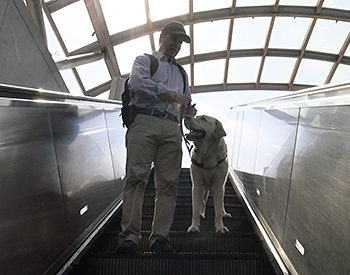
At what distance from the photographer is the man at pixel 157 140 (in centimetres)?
346

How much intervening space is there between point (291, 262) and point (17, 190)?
2124mm

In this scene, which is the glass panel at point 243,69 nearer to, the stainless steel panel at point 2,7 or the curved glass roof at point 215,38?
the curved glass roof at point 215,38

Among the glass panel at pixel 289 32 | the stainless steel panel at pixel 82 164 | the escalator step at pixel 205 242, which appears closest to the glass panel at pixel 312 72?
the glass panel at pixel 289 32

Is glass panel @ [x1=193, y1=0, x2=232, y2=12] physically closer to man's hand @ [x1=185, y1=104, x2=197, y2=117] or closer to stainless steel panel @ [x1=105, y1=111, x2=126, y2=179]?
stainless steel panel @ [x1=105, y1=111, x2=126, y2=179]

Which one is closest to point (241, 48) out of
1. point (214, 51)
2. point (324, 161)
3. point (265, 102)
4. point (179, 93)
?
point (214, 51)

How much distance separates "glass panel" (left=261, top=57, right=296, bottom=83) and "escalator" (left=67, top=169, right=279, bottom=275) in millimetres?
13875

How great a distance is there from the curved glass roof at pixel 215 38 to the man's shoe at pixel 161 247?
1097 centimetres

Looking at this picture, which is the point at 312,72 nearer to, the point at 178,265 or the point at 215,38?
the point at 215,38

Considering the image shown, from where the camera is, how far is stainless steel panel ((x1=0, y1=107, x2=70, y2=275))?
239cm

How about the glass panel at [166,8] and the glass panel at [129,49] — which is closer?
the glass panel at [166,8]

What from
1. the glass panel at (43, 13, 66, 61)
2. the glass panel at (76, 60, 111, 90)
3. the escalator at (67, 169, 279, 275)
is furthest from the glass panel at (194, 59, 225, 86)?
the escalator at (67, 169, 279, 275)

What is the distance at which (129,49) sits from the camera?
52.0ft

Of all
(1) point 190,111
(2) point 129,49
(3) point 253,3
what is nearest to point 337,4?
(3) point 253,3

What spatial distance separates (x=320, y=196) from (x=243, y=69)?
16.4m
